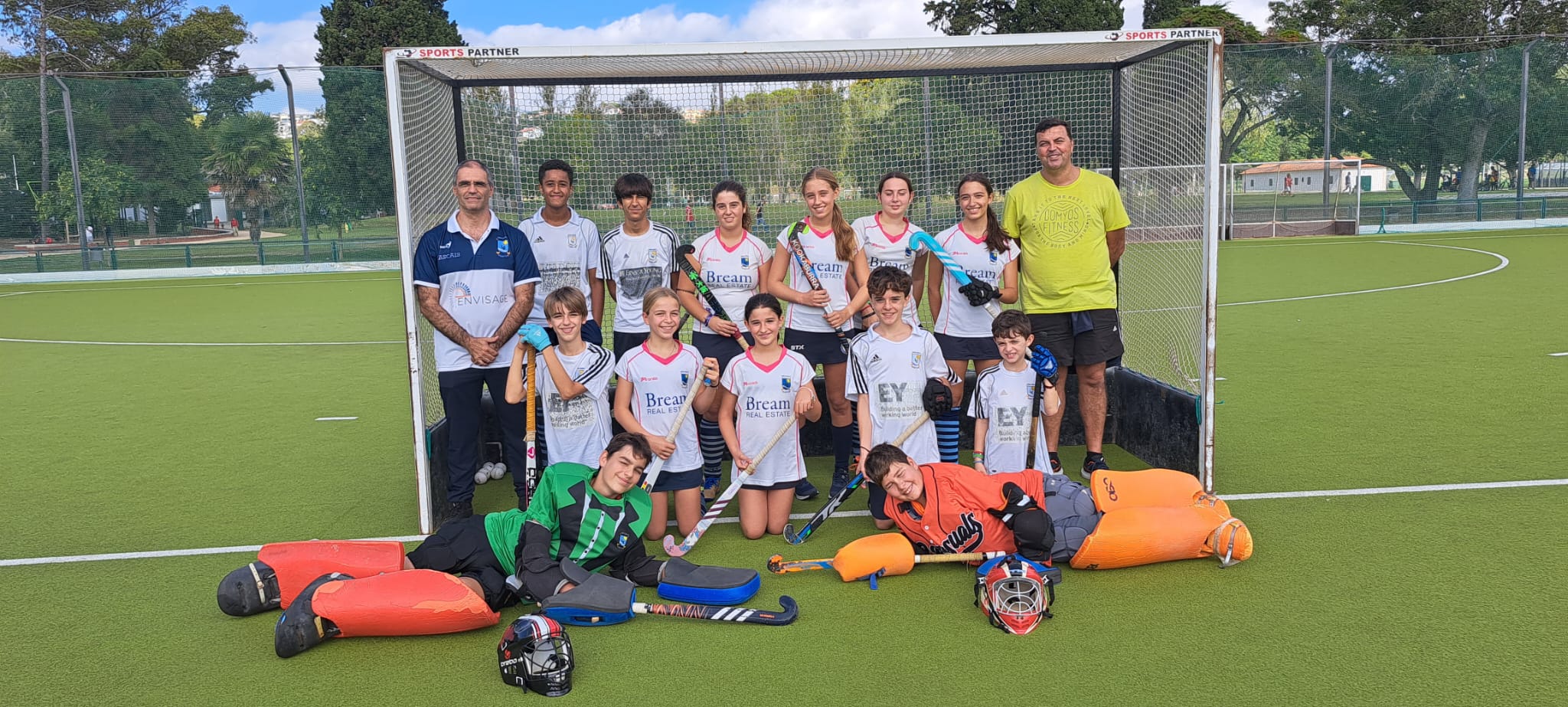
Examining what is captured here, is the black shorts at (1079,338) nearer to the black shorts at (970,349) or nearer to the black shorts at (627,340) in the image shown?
the black shorts at (970,349)

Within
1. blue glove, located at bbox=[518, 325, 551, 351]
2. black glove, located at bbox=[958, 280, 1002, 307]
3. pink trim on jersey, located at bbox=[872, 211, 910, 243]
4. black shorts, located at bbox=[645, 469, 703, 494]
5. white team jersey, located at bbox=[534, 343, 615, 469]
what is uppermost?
pink trim on jersey, located at bbox=[872, 211, 910, 243]

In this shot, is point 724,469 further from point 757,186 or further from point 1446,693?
point 1446,693

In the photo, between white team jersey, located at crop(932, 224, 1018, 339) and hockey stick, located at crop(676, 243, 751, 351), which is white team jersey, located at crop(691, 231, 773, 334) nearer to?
hockey stick, located at crop(676, 243, 751, 351)

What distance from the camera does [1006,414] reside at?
4703mm

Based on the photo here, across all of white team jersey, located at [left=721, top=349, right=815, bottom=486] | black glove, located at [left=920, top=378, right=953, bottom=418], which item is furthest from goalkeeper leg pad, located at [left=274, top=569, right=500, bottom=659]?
black glove, located at [left=920, top=378, right=953, bottom=418]

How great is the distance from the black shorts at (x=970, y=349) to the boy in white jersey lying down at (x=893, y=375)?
1.59 feet

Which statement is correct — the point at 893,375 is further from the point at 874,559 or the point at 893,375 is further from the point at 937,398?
the point at 874,559

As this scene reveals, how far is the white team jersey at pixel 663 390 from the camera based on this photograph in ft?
15.1

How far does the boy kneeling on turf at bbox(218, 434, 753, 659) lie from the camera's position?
358 cm

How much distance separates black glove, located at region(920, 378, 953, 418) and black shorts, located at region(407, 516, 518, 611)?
1.87m

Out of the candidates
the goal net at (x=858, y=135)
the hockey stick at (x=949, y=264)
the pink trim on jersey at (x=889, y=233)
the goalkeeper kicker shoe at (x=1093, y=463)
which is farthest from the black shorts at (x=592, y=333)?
the goalkeeper kicker shoe at (x=1093, y=463)

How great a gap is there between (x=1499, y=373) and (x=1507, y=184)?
1906 cm

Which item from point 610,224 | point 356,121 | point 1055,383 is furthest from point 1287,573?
point 356,121

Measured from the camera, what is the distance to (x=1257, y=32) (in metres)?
37.6
